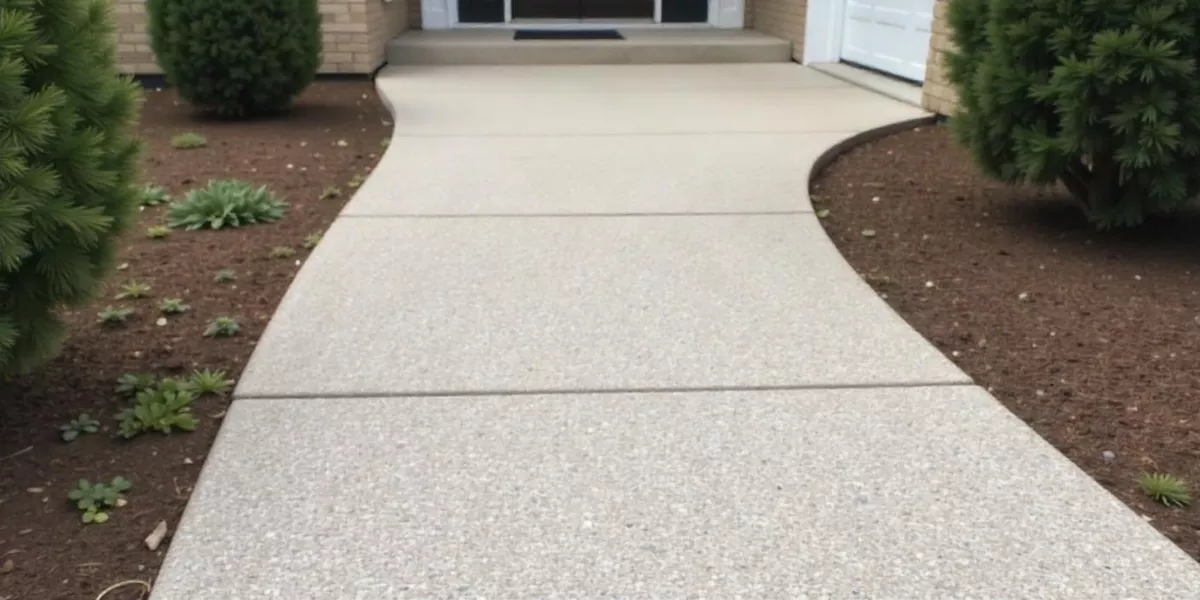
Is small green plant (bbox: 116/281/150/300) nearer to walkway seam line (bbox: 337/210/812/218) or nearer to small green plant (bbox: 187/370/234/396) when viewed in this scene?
small green plant (bbox: 187/370/234/396)

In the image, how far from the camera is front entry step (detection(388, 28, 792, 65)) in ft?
35.3

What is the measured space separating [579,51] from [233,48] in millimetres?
4472

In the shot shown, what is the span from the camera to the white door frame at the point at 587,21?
41.8ft

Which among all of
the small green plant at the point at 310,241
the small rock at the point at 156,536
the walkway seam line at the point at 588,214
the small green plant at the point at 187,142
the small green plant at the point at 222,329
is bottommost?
the small green plant at the point at 187,142

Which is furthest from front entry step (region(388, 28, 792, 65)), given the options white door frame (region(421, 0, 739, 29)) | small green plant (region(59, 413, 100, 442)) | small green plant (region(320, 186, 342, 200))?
small green plant (region(59, 413, 100, 442))

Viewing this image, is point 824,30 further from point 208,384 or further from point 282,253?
point 208,384

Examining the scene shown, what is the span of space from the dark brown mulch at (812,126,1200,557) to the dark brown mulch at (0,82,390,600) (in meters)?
2.41

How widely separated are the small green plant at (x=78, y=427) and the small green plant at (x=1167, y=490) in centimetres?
280

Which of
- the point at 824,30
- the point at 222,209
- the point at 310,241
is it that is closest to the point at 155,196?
the point at 222,209

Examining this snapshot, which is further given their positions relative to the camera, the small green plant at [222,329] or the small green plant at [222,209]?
the small green plant at [222,209]

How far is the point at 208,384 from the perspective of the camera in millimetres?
3102

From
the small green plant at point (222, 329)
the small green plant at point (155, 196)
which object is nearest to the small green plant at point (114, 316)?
the small green plant at point (222, 329)

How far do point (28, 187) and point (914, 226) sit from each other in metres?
3.81

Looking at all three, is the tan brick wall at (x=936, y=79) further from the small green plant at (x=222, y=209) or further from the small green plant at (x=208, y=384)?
the small green plant at (x=208, y=384)
